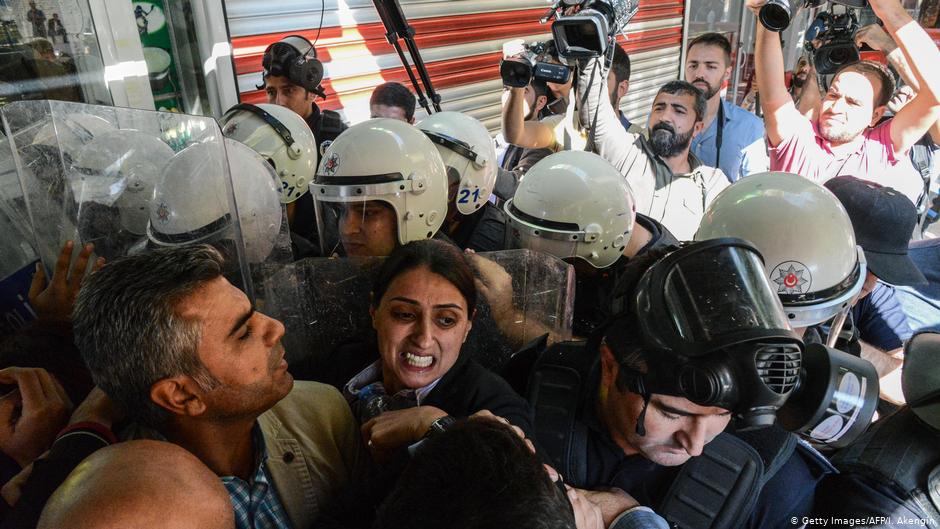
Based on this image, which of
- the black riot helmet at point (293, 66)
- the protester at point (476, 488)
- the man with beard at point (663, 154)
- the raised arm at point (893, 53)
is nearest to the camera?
the protester at point (476, 488)

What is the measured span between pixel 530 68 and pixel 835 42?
2.50 metres

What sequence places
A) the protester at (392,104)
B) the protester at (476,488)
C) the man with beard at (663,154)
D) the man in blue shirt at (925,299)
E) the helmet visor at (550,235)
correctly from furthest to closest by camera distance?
the protester at (392,104) < the man with beard at (663,154) < the man in blue shirt at (925,299) < the helmet visor at (550,235) < the protester at (476,488)

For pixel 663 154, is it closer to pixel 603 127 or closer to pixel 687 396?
pixel 603 127

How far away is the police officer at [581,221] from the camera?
2.52 meters

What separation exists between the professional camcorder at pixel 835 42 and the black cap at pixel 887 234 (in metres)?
2.36

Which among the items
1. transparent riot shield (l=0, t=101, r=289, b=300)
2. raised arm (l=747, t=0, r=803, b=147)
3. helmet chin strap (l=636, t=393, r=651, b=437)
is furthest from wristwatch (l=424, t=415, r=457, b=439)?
raised arm (l=747, t=0, r=803, b=147)

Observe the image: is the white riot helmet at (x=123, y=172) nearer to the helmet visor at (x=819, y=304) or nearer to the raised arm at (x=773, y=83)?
the helmet visor at (x=819, y=304)

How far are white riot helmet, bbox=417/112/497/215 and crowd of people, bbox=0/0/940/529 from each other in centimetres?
37

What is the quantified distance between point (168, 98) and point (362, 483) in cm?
369

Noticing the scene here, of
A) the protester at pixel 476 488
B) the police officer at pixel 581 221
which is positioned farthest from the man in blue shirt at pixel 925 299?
the protester at pixel 476 488

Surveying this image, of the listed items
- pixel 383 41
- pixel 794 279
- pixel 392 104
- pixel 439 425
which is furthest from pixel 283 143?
pixel 383 41

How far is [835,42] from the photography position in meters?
4.34

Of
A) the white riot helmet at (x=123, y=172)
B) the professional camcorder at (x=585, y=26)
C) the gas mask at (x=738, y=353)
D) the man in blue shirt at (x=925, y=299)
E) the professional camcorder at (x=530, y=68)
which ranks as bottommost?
the man in blue shirt at (x=925, y=299)

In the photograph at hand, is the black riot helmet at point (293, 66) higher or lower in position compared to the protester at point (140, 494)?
higher
